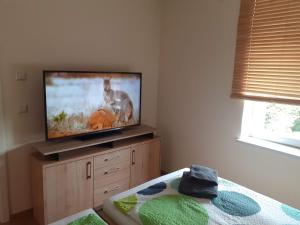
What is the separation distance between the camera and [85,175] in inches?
93.9

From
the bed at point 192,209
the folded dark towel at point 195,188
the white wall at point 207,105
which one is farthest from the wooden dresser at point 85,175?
the folded dark towel at point 195,188

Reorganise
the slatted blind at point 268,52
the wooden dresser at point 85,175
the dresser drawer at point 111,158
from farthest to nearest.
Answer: the dresser drawer at point 111,158 < the wooden dresser at point 85,175 < the slatted blind at point 268,52

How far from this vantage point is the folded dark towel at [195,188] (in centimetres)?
172

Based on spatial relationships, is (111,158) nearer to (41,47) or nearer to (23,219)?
(23,219)

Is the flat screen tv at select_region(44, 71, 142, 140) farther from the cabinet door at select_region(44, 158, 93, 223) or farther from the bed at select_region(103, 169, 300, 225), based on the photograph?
the bed at select_region(103, 169, 300, 225)

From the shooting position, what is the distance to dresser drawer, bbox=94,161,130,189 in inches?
98.0

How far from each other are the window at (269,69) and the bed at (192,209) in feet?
3.01

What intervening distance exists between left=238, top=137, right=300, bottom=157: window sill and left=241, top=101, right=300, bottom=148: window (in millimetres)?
46

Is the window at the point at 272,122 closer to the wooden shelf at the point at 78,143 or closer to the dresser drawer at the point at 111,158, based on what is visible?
the wooden shelf at the point at 78,143

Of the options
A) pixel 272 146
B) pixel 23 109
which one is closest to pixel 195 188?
pixel 272 146

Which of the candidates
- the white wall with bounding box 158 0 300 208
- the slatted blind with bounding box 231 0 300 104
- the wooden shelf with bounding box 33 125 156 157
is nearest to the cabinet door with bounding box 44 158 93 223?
the wooden shelf with bounding box 33 125 156 157

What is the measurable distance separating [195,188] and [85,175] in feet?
3.77

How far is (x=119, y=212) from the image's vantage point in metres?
1.57

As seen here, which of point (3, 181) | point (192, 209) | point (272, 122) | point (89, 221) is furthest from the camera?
point (272, 122)
